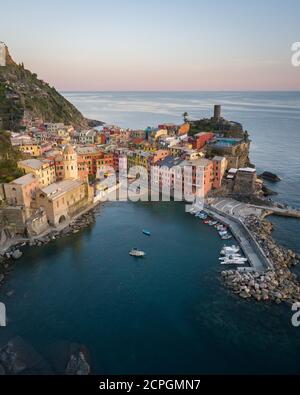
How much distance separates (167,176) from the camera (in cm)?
3597

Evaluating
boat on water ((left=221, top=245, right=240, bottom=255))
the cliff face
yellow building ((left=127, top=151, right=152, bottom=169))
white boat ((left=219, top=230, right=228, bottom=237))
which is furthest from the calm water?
the cliff face

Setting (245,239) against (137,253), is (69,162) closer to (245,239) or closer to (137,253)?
(137,253)

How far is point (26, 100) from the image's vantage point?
65.9m

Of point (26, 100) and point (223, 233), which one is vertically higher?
point (26, 100)

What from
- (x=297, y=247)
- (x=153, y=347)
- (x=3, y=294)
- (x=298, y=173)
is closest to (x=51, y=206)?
(x=3, y=294)

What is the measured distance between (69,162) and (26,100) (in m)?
40.6

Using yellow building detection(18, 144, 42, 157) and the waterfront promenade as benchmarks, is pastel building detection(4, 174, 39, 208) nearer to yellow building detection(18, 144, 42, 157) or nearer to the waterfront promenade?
yellow building detection(18, 144, 42, 157)

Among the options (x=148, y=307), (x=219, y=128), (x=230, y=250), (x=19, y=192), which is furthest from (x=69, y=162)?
(x=219, y=128)

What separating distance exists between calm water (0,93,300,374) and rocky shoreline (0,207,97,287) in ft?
2.18

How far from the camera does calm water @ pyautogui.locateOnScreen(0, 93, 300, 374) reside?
1498 cm

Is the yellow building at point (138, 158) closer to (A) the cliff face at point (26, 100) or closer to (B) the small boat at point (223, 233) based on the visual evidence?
(B) the small boat at point (223, 233)

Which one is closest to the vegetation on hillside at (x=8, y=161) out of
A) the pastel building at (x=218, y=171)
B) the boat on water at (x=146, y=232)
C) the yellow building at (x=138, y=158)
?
the boat on water at (x=146, y=232)

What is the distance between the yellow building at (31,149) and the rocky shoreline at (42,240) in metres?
11.7

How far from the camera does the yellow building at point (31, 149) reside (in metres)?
37.3
